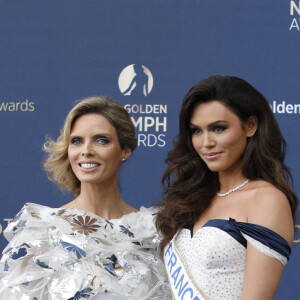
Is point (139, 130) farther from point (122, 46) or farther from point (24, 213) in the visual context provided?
point (24, 213)

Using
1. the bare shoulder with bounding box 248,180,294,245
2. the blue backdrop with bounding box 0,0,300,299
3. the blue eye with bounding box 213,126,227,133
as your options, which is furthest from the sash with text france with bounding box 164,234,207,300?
the blue backdrop with bounding box 0,0,300,299

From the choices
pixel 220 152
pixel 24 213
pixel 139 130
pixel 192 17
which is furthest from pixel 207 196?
pixel 192 17

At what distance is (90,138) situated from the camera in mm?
2359

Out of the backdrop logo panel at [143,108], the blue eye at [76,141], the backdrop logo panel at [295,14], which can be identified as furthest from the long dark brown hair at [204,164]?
the backdrop logo panel at [295,14]

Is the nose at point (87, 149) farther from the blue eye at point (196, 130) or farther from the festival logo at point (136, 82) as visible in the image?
the festival logo at point (136, 82)

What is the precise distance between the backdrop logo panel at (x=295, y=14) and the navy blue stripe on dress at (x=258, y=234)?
5.33 feet

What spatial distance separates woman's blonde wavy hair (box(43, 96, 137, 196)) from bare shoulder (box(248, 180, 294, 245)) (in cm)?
62

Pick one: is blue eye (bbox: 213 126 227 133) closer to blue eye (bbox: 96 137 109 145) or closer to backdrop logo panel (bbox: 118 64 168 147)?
blue eye (bbox: 96 137 109 145)

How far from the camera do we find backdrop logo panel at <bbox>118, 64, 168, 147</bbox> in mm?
3439

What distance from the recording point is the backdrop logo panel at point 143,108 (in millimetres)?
3439

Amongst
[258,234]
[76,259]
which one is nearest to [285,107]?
[258,234]

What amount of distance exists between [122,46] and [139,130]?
0.47 meters

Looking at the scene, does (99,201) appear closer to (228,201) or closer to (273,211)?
(228,201)

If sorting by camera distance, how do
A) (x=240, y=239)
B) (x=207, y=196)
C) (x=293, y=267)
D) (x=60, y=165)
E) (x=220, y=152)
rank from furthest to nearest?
1. (x=293, y=267)
2. (x=60, y=165)
3. (x=207, y=196)
4. (x=220, y=152)
5. (x=240, y=239)
